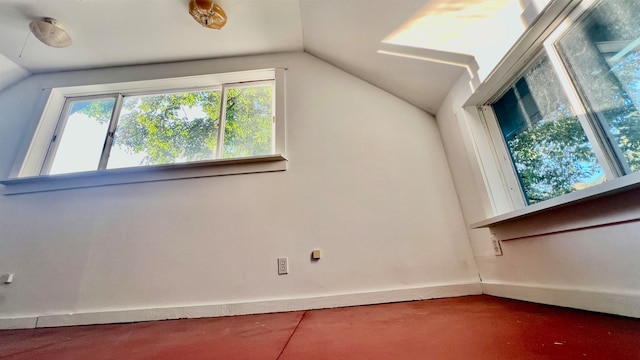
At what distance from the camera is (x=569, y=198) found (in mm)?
893

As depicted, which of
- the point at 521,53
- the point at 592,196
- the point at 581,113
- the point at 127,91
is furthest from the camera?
the point at 127,91

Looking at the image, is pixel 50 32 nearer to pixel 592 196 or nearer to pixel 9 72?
pixel 9 72

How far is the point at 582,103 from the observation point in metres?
0.96

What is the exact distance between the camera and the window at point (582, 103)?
81cm

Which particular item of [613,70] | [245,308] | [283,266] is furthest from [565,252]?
[245,308]

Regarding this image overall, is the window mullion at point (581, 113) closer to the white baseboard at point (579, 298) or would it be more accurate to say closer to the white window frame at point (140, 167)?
the white baseboard at point (579, 298)

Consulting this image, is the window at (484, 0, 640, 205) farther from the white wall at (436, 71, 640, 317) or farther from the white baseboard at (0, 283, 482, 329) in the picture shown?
the white baseboard at (0, 283, 482, 329)

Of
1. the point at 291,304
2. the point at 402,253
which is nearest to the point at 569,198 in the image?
the point at 402,253

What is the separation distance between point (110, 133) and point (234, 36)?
1.46 meters

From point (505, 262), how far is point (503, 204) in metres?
0.35

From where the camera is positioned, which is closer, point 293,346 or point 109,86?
point 293,346

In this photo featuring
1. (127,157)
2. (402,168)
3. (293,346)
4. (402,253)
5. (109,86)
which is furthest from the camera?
(109,86)

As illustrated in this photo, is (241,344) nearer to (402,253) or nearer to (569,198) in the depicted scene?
(402,253)

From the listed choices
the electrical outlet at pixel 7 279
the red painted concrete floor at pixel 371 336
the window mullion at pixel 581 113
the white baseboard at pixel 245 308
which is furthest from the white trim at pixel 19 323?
the window mullion at pixel 581 113
